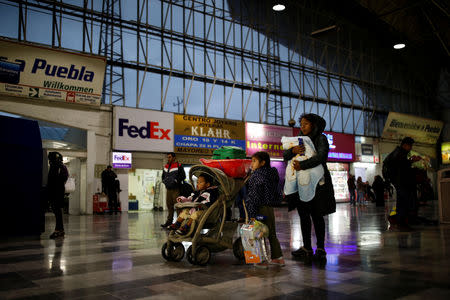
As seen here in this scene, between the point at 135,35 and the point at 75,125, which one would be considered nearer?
the point at 75,125

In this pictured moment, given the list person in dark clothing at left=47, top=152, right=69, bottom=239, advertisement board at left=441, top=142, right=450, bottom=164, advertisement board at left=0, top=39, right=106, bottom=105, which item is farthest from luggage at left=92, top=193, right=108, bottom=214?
advertisement board at left=441, top=142, right=450, bottom=164

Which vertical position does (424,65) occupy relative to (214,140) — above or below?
above

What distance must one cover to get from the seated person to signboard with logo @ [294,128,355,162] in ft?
71.7

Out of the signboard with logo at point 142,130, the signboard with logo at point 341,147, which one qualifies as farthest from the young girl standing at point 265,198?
the signboard with logo at point 341,147

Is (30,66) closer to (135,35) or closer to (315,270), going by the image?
(135,35)

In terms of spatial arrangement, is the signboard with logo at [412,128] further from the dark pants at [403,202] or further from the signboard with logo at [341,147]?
the dark pants at [403,202]

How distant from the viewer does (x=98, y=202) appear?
16.9 metres

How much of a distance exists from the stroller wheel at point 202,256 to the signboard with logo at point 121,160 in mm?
14857

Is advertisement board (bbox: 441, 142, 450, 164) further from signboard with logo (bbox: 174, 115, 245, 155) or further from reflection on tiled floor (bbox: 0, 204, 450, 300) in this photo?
reflection on tiled floor (bbox: 0, 204, 450, 300)

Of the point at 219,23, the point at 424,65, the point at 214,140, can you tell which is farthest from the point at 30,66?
the point at 424,65

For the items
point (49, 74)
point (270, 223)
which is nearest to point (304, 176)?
point (270, 223)

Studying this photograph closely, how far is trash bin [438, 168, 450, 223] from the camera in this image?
27.2 ft

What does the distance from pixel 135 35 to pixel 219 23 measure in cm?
533

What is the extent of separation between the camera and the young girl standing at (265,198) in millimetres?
4066
